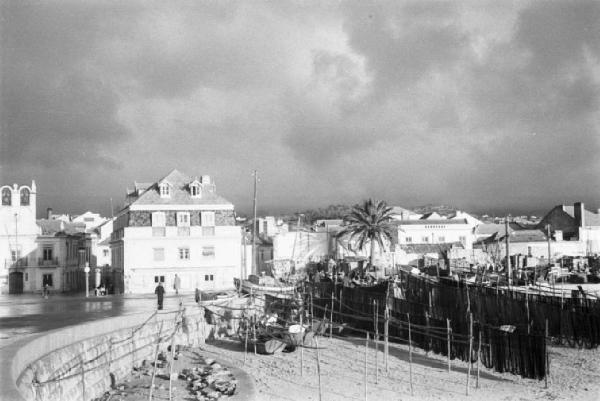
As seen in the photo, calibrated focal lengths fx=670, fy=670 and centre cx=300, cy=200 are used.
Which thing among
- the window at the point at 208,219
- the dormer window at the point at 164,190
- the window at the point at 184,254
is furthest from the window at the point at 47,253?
the window at the point at 208,219

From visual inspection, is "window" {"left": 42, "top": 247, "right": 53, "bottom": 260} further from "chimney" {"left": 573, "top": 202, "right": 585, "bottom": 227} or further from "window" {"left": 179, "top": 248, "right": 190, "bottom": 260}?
"chimney" {"left": 573, "top": 202, "right": 585, "bottom": 227}

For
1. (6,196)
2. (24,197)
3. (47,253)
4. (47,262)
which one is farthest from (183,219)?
(6,196)

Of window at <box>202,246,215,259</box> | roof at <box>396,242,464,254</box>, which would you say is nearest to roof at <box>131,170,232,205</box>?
window at <box>202,246,215,259</box>

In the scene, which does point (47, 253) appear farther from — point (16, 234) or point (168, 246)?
point (168, 246)

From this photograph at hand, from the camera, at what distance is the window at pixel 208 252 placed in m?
56.9

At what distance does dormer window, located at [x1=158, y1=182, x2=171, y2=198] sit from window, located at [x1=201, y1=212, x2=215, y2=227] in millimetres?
3437

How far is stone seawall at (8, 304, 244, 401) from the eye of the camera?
15.9 m

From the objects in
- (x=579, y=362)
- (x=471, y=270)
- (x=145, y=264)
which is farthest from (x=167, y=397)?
(x=471, y=270)

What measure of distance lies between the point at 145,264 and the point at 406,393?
35937mm

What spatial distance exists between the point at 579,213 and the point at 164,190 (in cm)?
5804

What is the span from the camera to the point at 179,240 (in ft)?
185

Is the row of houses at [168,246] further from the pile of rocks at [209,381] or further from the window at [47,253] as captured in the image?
the pile of rocks at [209,381]

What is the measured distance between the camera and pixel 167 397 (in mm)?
21766

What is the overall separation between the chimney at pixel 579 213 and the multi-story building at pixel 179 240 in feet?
169
